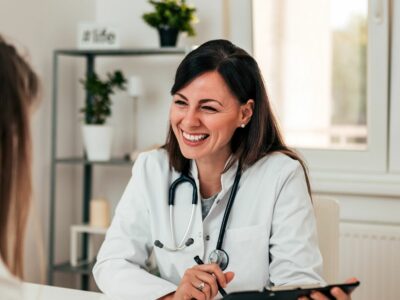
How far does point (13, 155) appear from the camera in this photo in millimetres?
939

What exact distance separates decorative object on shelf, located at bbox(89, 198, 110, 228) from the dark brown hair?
1.39 meters

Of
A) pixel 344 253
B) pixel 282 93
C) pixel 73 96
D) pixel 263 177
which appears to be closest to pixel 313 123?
pixel 282 93

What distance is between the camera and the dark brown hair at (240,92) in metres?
1.87

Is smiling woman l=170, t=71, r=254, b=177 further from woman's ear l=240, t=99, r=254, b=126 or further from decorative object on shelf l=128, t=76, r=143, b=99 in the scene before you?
decorative object on shelf l=128, t=76, r=143, b=99

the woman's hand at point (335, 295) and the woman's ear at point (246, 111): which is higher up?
the woman's ear at point (246, 111)

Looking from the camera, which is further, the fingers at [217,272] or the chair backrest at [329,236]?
the chair backrest at [329,236]


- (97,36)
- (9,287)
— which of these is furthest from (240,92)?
(97,36)

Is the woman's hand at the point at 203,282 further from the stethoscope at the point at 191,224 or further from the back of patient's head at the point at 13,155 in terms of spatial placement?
the back of patient's head at the point at 13,155

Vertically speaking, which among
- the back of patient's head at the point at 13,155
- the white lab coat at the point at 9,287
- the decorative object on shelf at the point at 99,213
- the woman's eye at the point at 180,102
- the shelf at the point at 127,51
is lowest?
the decorative object on shelf at the point at 99,213

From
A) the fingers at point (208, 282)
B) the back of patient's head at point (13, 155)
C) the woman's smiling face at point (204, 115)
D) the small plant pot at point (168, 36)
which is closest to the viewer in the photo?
the back of patient's head at point (13, 155)

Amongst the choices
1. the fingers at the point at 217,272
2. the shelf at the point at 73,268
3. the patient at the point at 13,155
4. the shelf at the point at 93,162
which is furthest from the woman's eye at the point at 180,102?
the shelf at the point at 73,268

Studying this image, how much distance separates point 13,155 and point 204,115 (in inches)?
38.6

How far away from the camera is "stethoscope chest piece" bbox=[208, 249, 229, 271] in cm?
181

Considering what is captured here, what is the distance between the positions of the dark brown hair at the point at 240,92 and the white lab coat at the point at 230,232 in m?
0.04
